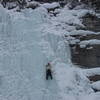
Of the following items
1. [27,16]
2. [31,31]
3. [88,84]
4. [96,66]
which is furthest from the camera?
[27,16]

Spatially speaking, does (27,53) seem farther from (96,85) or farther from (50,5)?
(50,5)

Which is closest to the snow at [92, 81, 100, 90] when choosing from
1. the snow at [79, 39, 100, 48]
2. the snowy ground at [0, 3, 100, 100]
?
the snowy ground at [0, 3, 100, 100]

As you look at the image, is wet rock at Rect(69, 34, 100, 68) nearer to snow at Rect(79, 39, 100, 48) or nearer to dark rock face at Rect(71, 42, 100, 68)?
dark rock face at Rect(71, 42, 100, 68)

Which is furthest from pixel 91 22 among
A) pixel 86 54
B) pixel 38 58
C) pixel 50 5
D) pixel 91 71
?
pixel 38 58

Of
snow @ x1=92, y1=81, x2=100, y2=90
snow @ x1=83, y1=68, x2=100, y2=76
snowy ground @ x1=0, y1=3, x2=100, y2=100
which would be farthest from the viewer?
snow @ x1=83, y1=68, x2=100, y2=76

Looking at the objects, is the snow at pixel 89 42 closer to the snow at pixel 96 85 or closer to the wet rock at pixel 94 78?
the wet rock at pixel 94 78

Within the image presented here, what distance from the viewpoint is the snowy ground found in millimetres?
10500

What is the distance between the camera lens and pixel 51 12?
591 inches

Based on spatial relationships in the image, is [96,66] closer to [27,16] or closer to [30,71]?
[30,71]

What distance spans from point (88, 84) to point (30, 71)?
2.49 m

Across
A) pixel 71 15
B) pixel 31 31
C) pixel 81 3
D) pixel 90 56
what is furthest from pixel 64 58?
pixel 81 3

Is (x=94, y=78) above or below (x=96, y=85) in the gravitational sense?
above

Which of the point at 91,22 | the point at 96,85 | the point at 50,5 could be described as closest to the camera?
the point at 96,85

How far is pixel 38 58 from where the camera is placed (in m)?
11.9
